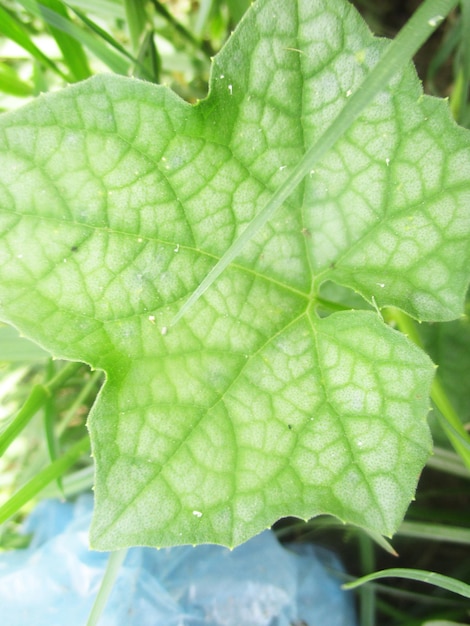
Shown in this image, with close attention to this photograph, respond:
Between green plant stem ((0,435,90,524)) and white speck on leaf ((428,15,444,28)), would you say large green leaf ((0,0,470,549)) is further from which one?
green plant stem ((0,435,90,524))

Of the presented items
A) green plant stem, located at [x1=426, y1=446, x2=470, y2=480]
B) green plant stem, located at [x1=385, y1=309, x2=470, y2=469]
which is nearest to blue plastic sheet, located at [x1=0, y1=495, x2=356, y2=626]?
green plant stem, located at [x1=426, y1=446, x2=470, y2=480]

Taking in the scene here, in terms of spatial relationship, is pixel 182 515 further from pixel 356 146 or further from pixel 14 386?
pixel 14 386

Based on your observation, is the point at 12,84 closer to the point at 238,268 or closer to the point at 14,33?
the point at 14,33

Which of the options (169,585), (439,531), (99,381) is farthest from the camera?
(99,381)

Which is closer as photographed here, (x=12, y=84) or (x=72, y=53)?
(x=72, y=53)

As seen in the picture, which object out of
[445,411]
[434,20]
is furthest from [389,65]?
[445,411]

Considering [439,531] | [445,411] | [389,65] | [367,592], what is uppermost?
[389,65]

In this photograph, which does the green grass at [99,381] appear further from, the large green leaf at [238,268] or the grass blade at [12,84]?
the large green leaf at [238,268]
